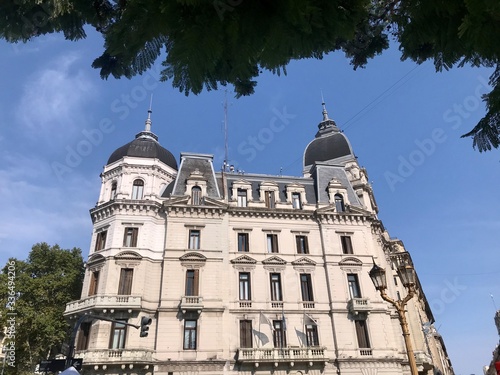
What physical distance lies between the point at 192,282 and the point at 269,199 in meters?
10.1

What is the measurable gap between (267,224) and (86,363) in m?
16.8

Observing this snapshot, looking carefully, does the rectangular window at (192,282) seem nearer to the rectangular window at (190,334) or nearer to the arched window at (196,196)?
the rectangular window at (190,334)

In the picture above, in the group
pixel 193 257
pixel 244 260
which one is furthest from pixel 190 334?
pixel 244 260

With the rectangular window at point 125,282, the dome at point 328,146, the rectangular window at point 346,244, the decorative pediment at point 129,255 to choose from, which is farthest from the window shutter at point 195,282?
the dome at point 328,146

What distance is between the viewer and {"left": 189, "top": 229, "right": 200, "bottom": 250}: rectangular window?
29.9 meters

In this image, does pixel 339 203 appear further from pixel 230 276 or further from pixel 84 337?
pixel 84 337

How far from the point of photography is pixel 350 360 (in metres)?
27.1

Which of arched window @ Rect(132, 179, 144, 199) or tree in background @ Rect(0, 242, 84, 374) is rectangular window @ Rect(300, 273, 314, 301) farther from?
tree in background @ Rect(0, 242, 84, 374)

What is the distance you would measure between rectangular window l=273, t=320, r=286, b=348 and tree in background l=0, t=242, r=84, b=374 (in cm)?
1904

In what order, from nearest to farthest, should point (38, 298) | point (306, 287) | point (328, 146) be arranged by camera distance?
point (306, 287), point (38, 298), point (328, 146)

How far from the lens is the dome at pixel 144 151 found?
32938 millimetres

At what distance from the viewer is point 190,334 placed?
26703 millimetres

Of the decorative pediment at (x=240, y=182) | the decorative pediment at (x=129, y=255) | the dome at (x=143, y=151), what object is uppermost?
the dome at (x=143, y=151)

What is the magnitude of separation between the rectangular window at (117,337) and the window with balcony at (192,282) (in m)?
5.12
